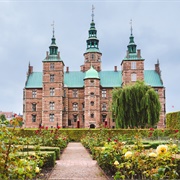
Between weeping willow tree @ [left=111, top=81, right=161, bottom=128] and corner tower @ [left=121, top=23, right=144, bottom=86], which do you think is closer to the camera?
weeping willow tree @ [left=111, top=81, right=161, bottom=128]

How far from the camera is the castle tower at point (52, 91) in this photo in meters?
46.0

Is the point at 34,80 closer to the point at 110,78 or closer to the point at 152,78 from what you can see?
Result: the point at 110,78

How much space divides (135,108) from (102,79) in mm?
19722

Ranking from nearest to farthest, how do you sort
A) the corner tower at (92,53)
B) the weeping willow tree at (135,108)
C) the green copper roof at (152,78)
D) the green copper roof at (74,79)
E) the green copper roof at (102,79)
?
1. the weeping willow tree at (135,108)
2. the green copper roof at (152,78)
3. the green copper roof at (102,79)
4. the green copper roof at (74,79)
5. the corner tower at (92,53)

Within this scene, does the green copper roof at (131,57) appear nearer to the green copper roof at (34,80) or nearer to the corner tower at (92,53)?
the corner tower at (92,53)

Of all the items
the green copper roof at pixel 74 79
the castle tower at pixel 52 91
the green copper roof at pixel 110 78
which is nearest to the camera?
the castle tower at pixel 52 91

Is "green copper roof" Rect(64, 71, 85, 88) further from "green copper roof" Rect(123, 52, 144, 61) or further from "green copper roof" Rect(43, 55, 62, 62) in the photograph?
"green copper roof" Rect(123, 52, 144, 61)

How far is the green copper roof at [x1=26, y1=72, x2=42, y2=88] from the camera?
50000mm

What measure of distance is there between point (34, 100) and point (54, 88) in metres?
4.81

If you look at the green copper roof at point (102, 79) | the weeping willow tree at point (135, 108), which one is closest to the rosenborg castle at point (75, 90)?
the green copper roof at point (102, 79)

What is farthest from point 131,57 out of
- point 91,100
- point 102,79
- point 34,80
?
point 34,80

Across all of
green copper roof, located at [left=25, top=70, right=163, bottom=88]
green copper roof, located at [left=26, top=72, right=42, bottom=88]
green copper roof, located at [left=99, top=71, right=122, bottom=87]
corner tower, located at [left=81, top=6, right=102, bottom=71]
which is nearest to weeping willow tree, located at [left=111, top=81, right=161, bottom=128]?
green copper roof, located at [left=25, top=70, right=163, bottom=88]

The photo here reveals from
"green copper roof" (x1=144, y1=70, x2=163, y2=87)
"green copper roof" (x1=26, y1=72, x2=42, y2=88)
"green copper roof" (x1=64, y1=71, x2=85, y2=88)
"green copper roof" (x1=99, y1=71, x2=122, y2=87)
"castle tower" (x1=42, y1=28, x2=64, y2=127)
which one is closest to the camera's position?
"castle tower" (x1=42, y1=28, x2=64, y2=127)

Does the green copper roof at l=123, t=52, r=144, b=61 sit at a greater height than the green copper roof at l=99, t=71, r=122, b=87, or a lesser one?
greater
